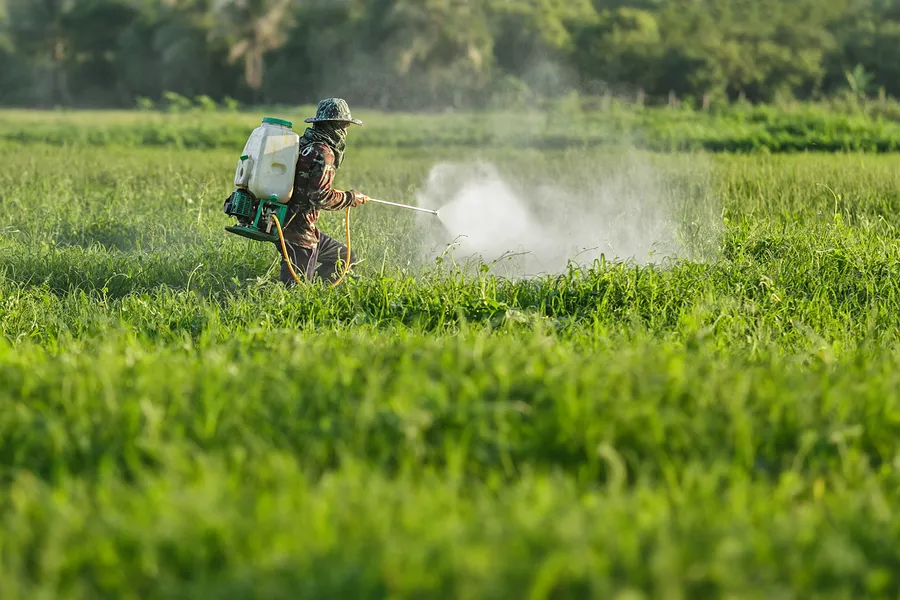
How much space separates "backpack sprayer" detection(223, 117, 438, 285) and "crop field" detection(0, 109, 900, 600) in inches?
19.1

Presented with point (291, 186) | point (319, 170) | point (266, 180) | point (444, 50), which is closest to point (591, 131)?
point (319, 170)

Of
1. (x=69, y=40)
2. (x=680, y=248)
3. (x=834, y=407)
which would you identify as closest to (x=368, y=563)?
(x=834, y=407)

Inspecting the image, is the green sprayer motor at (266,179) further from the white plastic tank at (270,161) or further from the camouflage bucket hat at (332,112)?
the camouflage bucket hat at (332,112)

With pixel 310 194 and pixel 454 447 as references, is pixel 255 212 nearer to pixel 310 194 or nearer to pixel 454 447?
pixel 310 194

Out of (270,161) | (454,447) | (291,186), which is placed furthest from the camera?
(291,186)

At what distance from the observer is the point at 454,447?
360 centimetres

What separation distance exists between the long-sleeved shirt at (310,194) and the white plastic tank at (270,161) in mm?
146

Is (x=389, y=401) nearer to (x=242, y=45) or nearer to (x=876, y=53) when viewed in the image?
(x=876, y=53)

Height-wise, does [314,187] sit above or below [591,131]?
below

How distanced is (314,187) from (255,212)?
428mm

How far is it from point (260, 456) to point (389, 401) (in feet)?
1.82

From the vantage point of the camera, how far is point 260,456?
138 inches

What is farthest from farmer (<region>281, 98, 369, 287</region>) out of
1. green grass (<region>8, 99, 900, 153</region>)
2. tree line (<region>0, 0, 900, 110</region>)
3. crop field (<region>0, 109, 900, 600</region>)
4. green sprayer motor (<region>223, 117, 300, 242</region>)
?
tree line (<region>0, 0, 900, 110</region>)

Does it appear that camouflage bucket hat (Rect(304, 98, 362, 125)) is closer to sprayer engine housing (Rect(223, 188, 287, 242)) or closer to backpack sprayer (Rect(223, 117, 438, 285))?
backpack sprayer (Rect(223, 117, 438, 285))
